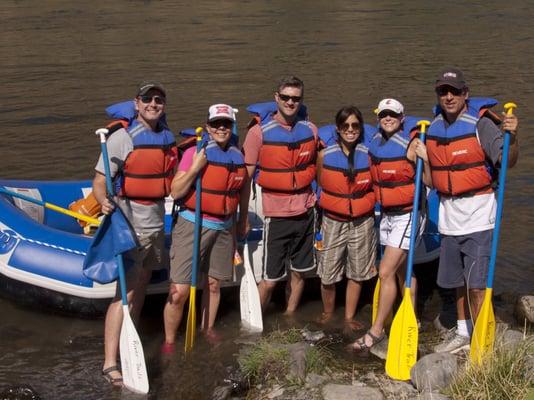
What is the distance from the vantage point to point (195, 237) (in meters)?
4.86

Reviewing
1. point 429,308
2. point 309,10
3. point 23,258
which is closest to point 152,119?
point 23,258

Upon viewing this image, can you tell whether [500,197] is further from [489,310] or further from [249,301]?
[249,301]

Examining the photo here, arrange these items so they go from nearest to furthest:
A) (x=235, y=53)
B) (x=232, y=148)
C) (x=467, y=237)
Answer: (x=467, y=237) → (x=232, y=148) → (x=235, y=53)

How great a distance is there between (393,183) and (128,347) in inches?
73.3

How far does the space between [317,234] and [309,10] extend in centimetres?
1866

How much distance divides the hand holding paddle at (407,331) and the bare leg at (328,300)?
0.80m

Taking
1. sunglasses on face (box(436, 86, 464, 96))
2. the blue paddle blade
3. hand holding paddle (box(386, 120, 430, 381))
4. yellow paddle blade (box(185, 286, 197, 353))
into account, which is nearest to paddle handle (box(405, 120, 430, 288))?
hand holding paddle (box(386, 120, 430, 381))

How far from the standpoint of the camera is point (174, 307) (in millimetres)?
5082

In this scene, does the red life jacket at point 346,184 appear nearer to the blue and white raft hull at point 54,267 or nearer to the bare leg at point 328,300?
the bare leg at point 328,300

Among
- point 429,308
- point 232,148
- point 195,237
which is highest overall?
point 232,148

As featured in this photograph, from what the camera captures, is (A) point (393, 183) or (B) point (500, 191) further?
(A) point (393, 183)

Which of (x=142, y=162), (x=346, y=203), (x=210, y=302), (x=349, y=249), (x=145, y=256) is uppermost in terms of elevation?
(x=142, y=162)

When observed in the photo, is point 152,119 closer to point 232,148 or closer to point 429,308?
point 232,148

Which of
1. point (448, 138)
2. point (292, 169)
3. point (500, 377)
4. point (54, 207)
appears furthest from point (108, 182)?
point (500, 377)
